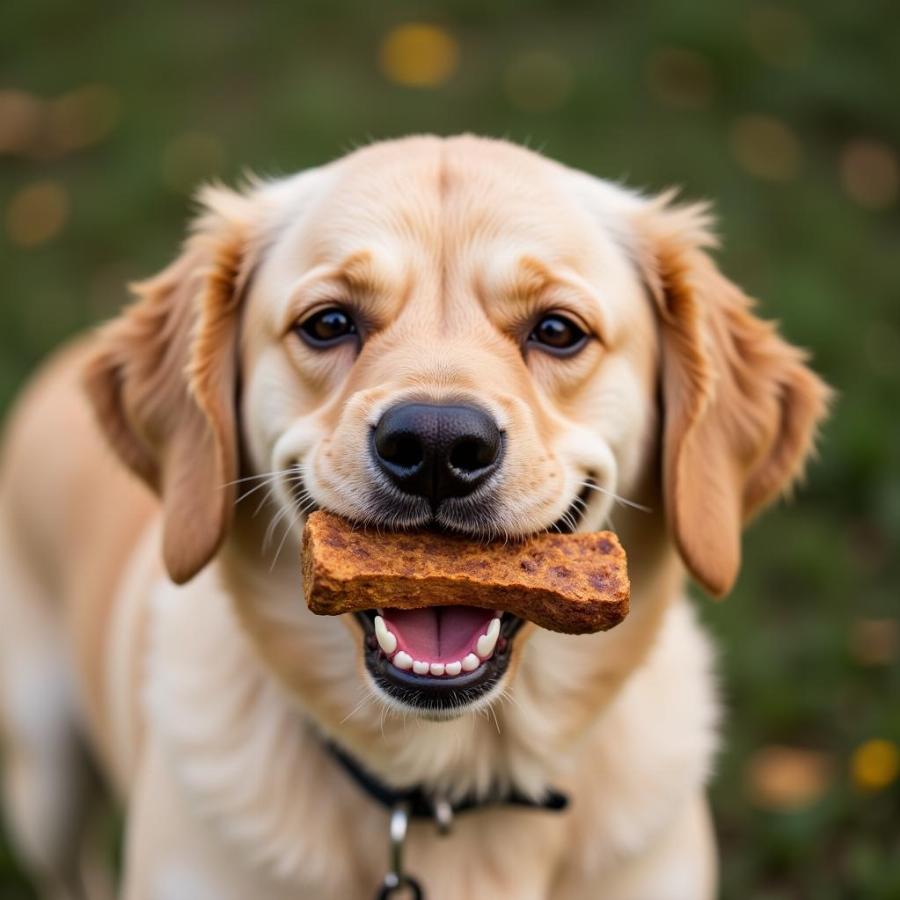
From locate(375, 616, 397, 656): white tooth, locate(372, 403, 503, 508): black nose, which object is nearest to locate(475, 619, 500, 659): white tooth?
locate(375, 616, 397, 656): white tooth

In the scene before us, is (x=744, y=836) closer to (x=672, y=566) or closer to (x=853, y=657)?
(x=853, y=657)

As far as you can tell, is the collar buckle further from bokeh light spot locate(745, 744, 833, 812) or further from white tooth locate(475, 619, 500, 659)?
bokeh light spot locate(745, 744, 833, 812)

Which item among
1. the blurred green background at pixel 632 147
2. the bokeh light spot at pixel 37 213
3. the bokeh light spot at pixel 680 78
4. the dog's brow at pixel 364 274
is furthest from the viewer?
the bokeh light spot at pixel 680 78

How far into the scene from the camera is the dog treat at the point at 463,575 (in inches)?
93.2

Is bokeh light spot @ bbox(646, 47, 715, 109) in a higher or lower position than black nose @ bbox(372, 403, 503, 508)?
higher

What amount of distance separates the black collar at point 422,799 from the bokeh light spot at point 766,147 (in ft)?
14.7

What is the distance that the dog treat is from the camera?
237cm

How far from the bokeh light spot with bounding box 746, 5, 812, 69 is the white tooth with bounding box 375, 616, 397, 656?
5.44 meters

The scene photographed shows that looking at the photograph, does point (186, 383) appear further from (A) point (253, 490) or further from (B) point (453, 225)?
(B) point (453, 225)

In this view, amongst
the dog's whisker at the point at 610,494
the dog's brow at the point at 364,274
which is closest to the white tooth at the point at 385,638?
the dog's whisker at the point at 610,494

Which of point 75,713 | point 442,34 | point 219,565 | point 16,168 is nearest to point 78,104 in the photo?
point 16,168

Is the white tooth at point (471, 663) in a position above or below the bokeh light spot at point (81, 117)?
below

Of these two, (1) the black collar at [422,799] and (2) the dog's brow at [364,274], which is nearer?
(2) the dog's brow at [364,274]

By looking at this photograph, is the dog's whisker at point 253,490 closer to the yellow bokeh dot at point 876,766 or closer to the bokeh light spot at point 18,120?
the yellow bokeh dot at point 876,766
